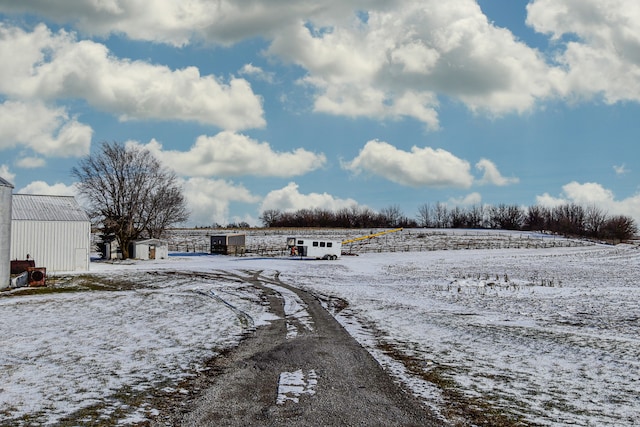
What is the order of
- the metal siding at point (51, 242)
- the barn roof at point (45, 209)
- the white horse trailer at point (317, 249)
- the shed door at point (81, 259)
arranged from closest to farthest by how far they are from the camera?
the metal siding at point (51, 242)
the barn roof at point (45, 209)
the shed door at point (81, 259)
the white horse trailer at point (317, 249)

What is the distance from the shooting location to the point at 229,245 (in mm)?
69750

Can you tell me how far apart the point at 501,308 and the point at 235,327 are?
11.6 meters

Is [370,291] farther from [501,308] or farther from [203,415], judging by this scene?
[203,415]

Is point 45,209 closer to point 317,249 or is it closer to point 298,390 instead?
point 317,249

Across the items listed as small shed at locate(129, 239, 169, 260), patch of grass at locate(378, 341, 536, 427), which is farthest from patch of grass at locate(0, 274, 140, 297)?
small shed at locate(129, 239, 169, 260)

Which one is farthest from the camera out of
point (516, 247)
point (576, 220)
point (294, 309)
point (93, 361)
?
point (576, 220)

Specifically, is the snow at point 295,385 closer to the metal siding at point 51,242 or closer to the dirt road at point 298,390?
the dirt road at point 298,390

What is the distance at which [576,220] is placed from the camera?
165375 mm

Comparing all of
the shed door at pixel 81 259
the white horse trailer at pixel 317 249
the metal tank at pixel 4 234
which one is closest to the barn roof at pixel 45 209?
the shed door at pixel 81 259

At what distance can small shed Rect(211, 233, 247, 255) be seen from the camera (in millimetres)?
69625

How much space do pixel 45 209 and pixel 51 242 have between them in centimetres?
349

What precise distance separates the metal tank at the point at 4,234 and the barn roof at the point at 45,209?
12883 mm

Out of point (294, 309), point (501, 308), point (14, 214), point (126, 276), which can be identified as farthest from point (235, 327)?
point (14, 214)

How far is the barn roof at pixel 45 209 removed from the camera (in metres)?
42.7
